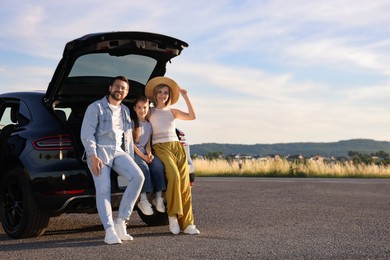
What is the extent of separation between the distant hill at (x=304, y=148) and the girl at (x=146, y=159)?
114 m

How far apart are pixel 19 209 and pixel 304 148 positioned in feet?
442

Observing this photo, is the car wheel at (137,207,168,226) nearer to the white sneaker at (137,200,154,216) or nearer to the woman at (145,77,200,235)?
the woman at (145,77,200,235)

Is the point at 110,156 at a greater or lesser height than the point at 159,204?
greater

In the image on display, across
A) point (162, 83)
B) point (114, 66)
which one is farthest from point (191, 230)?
point (114, 66)

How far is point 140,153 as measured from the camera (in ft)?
24.1

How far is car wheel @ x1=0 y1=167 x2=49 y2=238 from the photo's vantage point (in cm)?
690

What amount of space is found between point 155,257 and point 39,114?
241 centimetres

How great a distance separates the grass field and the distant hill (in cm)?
9285

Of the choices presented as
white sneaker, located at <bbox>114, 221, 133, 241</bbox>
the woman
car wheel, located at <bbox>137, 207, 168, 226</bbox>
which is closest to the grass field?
car wheel, located at <bbox>137, 207, 168, 226</bbox>

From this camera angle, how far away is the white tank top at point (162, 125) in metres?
7.55

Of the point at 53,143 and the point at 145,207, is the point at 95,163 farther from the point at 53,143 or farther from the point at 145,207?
the point at 145,207

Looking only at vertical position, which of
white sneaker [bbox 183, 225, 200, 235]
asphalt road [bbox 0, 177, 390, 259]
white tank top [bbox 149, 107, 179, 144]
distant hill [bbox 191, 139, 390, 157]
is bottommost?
asphalt road [bbox 0, 177, 390, 259]

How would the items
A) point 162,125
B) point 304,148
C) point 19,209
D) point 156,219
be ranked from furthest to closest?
point 304,148 → point 156,219 → point 162,125 → point 19,209

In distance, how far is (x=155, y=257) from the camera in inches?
230
